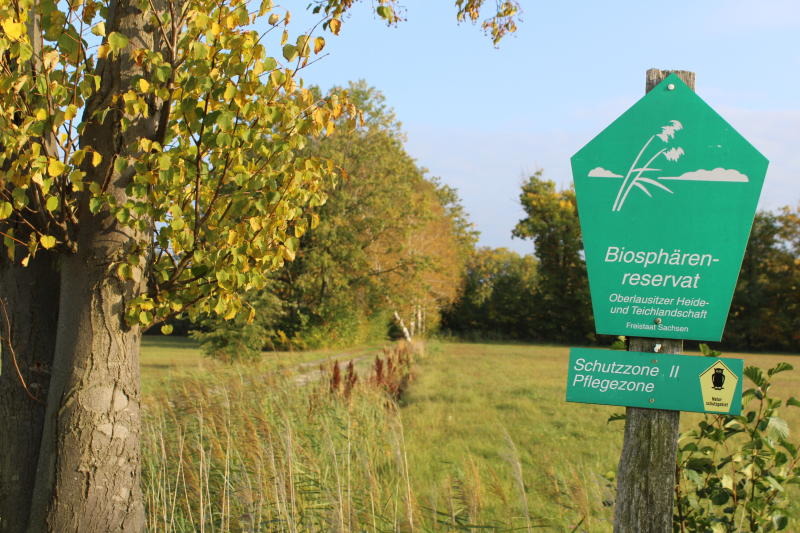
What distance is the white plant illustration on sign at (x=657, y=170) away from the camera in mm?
2609

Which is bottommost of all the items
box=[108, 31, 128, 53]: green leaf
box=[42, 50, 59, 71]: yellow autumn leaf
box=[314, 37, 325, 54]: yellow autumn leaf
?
box=[42, 50, 59, 71]: yellow autumn leaf

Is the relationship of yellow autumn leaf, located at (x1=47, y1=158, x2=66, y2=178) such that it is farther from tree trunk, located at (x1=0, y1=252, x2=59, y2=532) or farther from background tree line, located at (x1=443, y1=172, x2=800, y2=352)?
background tree line, located at (x1=443, y1=172, x2=800, y2=352)

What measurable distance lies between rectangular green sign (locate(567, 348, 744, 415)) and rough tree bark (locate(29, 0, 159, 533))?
2.70m

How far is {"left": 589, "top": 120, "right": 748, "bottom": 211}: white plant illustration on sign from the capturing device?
8.56ft

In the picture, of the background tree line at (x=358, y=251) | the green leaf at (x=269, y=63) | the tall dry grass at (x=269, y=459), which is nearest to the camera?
the green leaf at (x=269, y=63)

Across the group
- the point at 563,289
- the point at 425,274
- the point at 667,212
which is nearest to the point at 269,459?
the point at 667,212

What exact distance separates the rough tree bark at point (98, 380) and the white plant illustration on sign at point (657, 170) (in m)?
2.73

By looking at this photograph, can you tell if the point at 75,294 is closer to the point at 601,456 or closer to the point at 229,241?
the point at 229,241

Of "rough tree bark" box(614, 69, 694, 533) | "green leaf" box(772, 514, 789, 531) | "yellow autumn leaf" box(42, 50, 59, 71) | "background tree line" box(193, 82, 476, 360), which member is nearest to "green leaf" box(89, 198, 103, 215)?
"yellow autumn leaf" box(42, 50, 59, 71)

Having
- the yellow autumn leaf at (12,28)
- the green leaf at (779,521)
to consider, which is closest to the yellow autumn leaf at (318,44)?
the yellow autumn leaf at (12,28)

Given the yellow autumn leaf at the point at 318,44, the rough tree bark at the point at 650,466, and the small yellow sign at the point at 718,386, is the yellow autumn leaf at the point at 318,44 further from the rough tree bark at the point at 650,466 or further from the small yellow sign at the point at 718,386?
the small yellow sign at the point at 718,386

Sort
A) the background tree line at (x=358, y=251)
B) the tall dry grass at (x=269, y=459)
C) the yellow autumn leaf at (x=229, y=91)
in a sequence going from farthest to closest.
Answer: the background tree line at (x=358, y=251)
the tall dry grass at (x=269, y=459)
the yellow autumn leaf at (x=229, y=91)

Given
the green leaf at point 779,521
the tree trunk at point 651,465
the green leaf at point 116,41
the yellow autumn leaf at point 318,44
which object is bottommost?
the green leaf at point 779,521

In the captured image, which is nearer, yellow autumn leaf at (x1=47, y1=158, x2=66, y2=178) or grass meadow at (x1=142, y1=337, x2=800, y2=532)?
yellow autumn leaf at (x1=47, y1=158, x2=66, y2=178)
